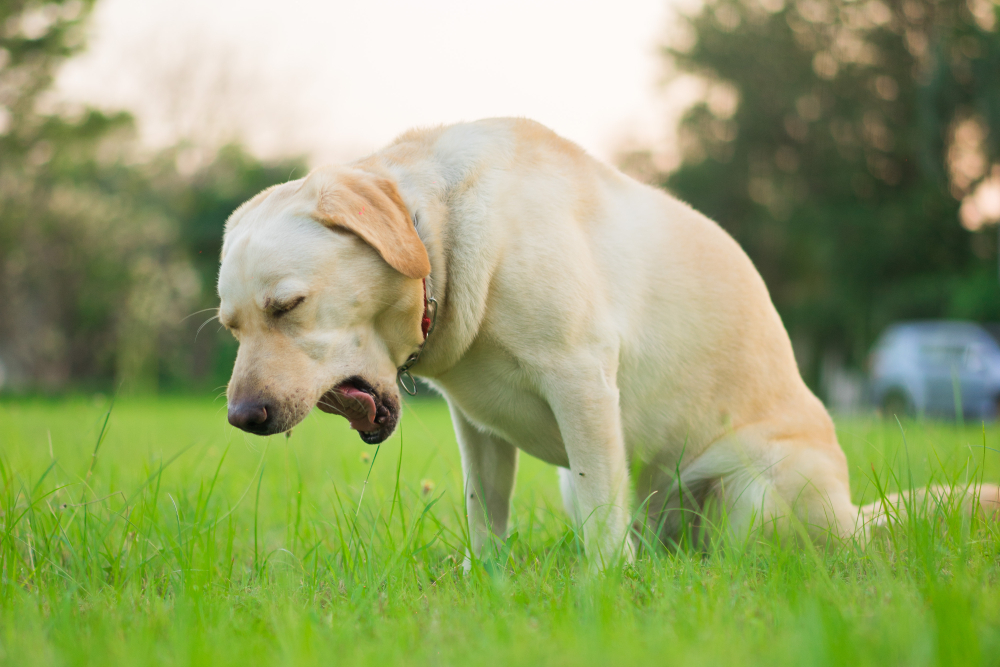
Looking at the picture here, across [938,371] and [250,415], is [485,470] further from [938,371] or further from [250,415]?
[938,371]

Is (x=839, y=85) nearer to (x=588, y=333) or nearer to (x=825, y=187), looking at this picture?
(x=825, y=187)

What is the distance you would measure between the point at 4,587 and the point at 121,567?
314mm

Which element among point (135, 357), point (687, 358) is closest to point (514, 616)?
point (687, 358)

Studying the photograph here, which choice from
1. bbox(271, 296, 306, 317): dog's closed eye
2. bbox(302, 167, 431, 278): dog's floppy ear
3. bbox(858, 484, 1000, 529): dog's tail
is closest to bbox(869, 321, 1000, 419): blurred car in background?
bbox(858, 484, 1000, 529): dog's tail

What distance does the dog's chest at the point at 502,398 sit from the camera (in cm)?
234

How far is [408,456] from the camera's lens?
5.64 meters

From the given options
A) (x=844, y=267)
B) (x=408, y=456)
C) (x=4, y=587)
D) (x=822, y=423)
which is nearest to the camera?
(x=4, y=587)

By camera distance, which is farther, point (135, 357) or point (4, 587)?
point (135, 357)

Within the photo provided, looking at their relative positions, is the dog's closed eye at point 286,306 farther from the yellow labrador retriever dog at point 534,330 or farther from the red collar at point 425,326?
the red collar at point 425,326

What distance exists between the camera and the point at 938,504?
219 cm

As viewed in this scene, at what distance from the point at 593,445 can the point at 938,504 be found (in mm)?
1052

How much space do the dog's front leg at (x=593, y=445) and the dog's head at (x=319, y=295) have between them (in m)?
0.51

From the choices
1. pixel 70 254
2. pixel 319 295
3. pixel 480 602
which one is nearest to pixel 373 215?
pixel 319 295

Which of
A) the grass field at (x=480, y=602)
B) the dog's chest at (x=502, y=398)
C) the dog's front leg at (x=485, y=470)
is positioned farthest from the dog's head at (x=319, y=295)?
the dog's front leg at (x=485, y=470)
